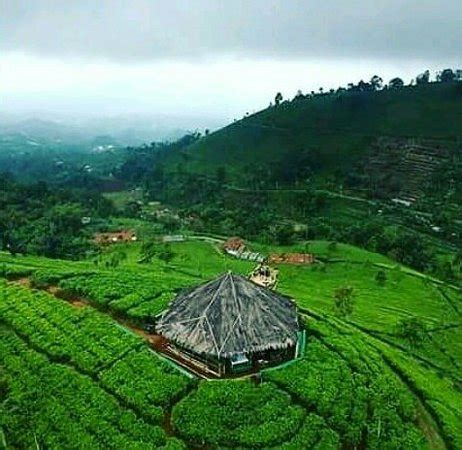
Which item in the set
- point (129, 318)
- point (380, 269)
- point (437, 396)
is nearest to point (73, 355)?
point (129, 318)

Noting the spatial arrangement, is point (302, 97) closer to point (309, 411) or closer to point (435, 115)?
point (435, 115)

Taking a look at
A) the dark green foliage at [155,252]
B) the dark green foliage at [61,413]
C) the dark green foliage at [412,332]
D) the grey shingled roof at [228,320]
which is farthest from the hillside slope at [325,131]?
the dark green foliage at [61,413]

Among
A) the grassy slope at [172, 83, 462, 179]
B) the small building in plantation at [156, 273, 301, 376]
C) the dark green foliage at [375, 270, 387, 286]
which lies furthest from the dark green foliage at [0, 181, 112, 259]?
the dark green foliage at [375, 270, 387, 286]

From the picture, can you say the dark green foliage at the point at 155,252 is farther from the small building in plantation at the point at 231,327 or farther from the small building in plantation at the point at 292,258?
the small building in plantation at the point at 231,327

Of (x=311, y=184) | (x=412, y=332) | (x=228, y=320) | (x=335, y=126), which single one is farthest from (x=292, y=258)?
(x=335, y=126)

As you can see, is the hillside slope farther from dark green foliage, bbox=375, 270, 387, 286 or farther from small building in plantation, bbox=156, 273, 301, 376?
small building in plantation, bbox=156, 273, 301, 376
